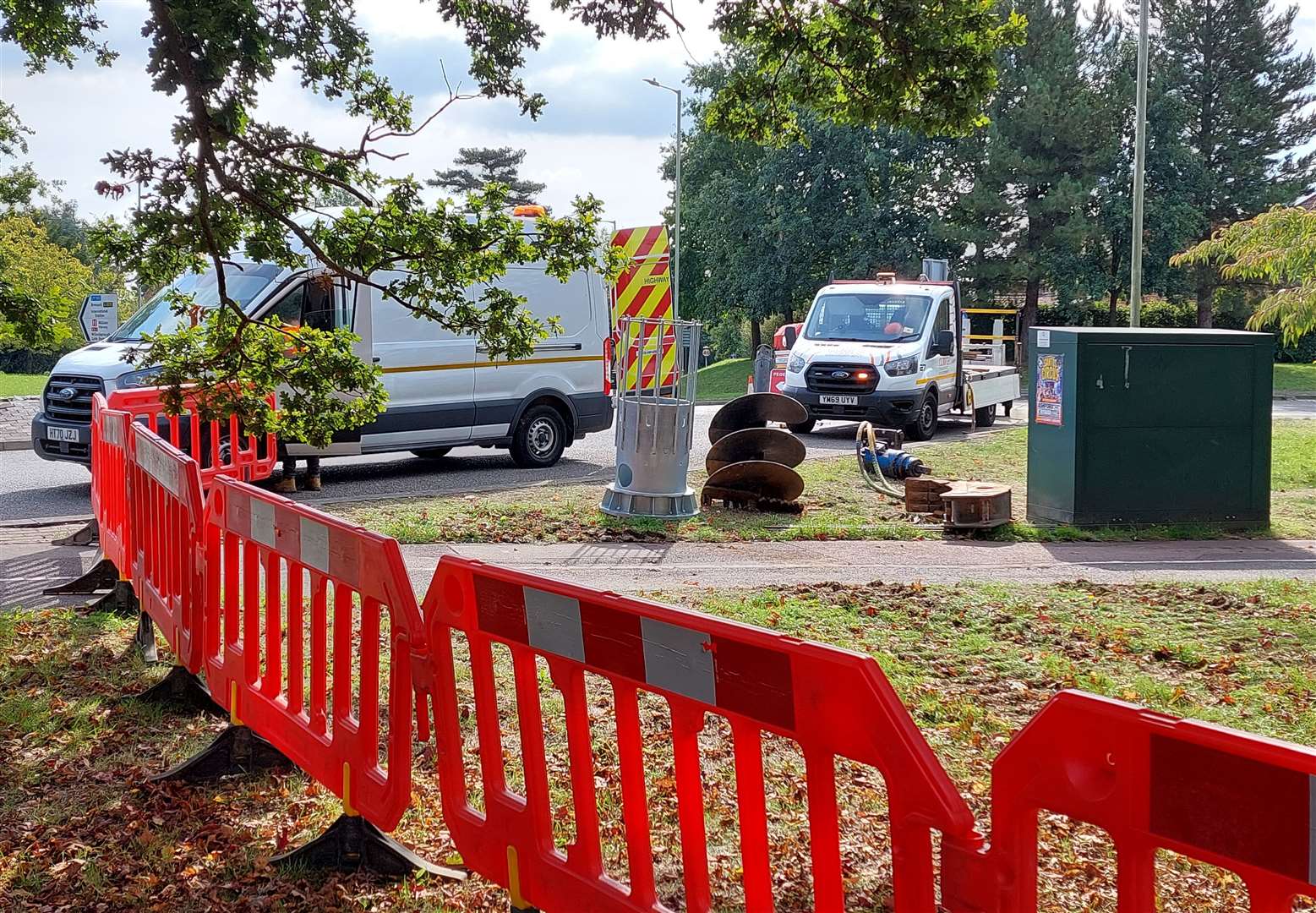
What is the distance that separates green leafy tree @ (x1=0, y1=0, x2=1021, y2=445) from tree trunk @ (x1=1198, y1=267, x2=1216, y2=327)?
42402 millimetres

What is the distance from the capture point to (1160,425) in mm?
10781

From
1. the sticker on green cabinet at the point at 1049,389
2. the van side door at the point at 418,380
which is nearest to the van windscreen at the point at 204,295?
the van side door at the point at 418,380

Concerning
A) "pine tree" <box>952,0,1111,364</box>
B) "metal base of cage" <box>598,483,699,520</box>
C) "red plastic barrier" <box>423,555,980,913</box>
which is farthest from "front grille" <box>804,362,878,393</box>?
"pine tree" <box>952,0,1111,364</box>

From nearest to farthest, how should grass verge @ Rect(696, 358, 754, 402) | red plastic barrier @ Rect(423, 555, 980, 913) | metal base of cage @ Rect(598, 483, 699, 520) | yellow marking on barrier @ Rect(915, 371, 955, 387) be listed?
red plastic barrier @ Rect(423, 555, 980, 913) < metal base of cage @ Rect(598, 483, 699, 520) < yellow marking on barrier @ Rect(915, 371, 955, 387) < grass verge @ Rect(696, 358, 754, 402)

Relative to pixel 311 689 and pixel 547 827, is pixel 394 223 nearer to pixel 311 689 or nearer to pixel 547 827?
pixel 311 689

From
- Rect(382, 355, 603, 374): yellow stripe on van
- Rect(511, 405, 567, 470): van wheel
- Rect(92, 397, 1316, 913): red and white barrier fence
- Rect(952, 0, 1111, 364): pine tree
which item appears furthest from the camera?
Rect(952, 0, 1111, 364): pine tree

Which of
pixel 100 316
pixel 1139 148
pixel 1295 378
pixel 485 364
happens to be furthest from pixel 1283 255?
pixel 1295 378

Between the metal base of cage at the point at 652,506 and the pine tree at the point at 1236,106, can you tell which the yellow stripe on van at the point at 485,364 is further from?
the pine tree at the point at 1236,106

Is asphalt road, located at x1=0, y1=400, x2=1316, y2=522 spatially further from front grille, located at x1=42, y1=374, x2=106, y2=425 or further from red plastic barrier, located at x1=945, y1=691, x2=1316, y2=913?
red plastic barrier, located at x1=945, y1=691, x2=1316, y2=913

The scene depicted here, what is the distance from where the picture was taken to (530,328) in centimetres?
827

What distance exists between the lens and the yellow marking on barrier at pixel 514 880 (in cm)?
339

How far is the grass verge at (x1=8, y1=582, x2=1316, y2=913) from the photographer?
3.93 m

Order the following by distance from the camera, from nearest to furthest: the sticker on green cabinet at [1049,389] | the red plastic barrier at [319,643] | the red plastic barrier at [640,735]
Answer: the red plastic barrier at [640,735]
the red plastic barrier at [319,643]
the sticker on green cabinet at [1049,389]

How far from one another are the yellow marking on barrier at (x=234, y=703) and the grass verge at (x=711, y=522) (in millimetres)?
5102
